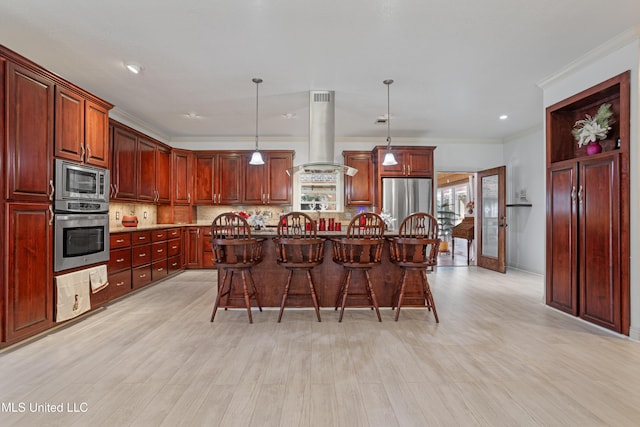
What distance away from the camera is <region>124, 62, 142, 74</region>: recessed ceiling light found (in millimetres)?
3486

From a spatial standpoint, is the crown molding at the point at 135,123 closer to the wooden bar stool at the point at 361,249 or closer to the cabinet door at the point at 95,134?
the cabinet door at the point at 95,134

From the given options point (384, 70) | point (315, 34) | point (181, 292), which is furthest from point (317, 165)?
point (181, 292)

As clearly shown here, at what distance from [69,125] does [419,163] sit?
206 inches

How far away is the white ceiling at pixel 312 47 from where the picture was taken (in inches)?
100

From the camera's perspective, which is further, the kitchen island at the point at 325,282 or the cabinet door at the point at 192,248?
the cabinet door at the point at 192,248

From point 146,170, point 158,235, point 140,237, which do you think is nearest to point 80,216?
point 140,237

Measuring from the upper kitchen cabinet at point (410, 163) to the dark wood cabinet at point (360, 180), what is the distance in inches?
16.8

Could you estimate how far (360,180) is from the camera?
6.54 m

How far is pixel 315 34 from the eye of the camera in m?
2.90

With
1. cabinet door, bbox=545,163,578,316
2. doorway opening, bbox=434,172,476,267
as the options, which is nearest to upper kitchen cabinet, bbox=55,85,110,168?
cabinet door, bbox=545,163,578,316

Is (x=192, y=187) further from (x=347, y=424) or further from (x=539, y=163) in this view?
(x=539, y=163)

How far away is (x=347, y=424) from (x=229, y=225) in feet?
7.28

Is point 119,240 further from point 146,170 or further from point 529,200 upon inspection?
point 529,200

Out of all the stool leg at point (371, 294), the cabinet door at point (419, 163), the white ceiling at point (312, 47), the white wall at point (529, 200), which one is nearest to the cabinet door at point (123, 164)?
the white ceiling at point (312, 47)
